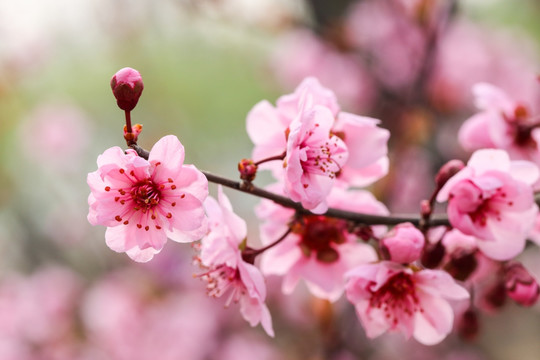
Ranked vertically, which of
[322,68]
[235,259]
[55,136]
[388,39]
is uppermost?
[235,259]

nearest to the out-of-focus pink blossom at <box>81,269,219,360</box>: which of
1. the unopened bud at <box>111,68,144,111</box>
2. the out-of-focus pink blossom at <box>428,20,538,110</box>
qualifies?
the out-of-focus pink blossom at <box>428,20,538,110</box>

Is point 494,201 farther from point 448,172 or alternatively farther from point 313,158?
point 313,158

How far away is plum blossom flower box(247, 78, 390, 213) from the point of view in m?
0.78

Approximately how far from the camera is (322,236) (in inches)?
38.1

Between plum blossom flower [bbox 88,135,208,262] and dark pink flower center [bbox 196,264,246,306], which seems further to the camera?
dark pink flower center [bbox 196,264,246,306]

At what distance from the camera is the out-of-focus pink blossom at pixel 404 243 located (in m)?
0.80

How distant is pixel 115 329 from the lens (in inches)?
99.2

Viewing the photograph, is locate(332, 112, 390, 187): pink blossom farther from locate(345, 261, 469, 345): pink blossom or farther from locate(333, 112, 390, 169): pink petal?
locate(345, 261, 469, 345): pink blossom

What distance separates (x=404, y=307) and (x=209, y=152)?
8.89 ft

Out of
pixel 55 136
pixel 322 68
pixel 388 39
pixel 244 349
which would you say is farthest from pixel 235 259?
pixel 55 136

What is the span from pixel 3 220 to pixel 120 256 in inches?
35.4

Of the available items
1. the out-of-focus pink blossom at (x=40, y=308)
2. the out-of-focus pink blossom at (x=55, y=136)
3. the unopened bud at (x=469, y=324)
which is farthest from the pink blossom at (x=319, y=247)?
the out-of-focus pink blossom at (x=55, y=136)

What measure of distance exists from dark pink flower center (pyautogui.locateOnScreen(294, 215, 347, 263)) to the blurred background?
73cm

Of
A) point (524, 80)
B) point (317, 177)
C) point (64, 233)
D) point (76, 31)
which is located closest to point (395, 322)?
point (317, 177)
